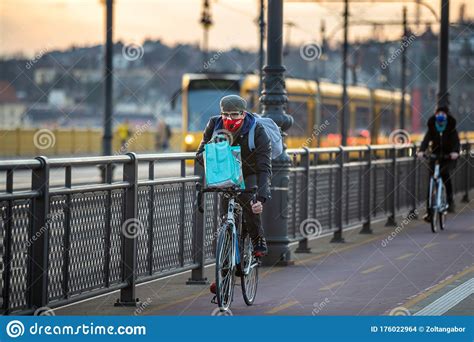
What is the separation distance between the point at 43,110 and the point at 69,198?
17076 centimetres

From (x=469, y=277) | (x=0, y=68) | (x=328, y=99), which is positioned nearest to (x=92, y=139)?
(x=328, y=99)

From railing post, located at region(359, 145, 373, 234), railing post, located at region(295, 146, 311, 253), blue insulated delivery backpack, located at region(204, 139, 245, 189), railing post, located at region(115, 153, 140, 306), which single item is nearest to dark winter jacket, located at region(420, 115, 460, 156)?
railing post, located at region(359, 145, 373, 234)

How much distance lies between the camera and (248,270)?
1181 cm

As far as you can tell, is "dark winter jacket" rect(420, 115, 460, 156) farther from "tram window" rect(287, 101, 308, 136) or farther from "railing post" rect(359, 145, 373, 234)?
"tram window" rect(287, 101, 308, 136)

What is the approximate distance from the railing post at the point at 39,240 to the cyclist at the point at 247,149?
1551mm

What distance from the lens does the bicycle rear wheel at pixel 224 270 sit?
11.0 metres

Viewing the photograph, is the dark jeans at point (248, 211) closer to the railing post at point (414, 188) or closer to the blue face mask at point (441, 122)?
the blue face mask at point (441, 122)

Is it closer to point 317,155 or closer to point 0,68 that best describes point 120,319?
point 317,155

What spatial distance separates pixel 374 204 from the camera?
21797 mm

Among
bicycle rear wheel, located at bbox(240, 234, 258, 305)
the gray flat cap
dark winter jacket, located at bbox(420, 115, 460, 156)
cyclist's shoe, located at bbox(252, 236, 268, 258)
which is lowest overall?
bicycle rear wheel, located at bbox(240, 234, 258, 305)

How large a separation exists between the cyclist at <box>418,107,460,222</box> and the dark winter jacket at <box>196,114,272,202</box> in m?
9.59

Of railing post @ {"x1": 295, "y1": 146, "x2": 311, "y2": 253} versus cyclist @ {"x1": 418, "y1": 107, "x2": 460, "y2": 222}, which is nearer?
railing post @ {"x1": 295, "y1": 146, "x2": 311, "y2": 253}

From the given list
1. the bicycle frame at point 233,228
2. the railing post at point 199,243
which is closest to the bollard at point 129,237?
the bicycle frame at point 233,228

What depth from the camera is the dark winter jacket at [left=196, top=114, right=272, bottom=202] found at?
1135 cm
